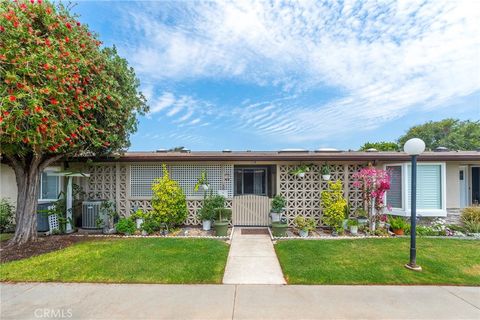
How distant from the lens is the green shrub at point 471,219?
788 centimetres

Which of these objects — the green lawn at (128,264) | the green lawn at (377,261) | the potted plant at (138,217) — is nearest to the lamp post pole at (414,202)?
the green lawn at (377,261)

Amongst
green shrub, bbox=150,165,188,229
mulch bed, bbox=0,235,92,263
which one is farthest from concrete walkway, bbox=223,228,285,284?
mulch bed, bbox=0,235,92,263

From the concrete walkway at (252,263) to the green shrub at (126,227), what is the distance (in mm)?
3540

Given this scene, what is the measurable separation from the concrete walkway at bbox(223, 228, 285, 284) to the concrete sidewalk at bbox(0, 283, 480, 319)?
1.06ft

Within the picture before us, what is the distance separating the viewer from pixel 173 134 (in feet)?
57.7

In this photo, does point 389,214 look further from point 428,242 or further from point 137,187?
point 137,187

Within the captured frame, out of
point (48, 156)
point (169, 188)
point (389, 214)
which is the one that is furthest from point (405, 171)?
point (48, 156)

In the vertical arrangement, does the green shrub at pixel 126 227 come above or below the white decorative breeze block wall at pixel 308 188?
below

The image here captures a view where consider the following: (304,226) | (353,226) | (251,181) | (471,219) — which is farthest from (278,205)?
(471,219)

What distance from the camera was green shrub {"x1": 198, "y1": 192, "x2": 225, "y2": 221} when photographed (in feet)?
27.2

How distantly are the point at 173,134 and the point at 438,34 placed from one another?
15.6m

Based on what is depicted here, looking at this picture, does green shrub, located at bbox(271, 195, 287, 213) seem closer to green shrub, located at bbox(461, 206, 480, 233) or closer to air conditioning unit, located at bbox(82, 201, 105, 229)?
air conditioning unit, located at bbox(82, 201, 105, 229)

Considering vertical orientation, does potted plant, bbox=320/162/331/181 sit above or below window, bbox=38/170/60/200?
above

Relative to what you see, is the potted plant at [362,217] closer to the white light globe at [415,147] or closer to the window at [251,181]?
the white light globe at [415,147]
